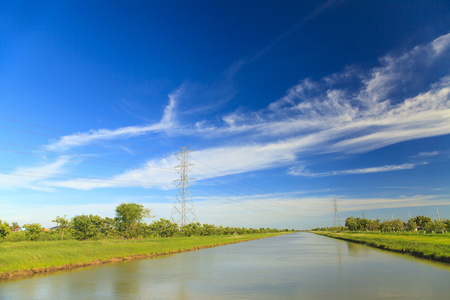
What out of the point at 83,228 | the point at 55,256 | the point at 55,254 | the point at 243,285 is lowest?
the point at 243,285

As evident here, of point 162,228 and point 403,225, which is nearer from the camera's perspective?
point 162,228

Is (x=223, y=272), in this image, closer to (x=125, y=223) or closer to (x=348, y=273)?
(x=348, y=273)

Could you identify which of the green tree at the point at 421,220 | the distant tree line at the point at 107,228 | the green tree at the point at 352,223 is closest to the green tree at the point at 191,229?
the distant tree line at the point at 107,228

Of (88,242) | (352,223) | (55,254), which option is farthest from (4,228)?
(352,223)

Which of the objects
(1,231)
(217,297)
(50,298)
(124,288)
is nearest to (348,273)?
(217,297)

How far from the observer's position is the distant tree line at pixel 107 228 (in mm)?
44156

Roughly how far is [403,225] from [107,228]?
12476cm

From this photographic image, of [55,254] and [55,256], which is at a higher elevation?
[55,254]

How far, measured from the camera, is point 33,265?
73.1 feet

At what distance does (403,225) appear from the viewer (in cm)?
12175

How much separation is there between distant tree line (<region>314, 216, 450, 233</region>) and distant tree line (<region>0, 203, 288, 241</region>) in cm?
6707

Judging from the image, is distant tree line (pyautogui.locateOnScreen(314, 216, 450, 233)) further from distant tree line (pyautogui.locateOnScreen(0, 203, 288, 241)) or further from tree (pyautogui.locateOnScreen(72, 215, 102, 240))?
tree (pyautogui.locateOnScreen(72, 215, 102, 240))

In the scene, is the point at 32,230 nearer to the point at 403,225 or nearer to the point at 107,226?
the point at 107,226

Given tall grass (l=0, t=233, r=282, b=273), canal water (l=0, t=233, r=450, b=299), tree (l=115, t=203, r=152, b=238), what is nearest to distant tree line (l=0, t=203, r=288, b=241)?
tree (l=115, t=203, r=152, b=238)
